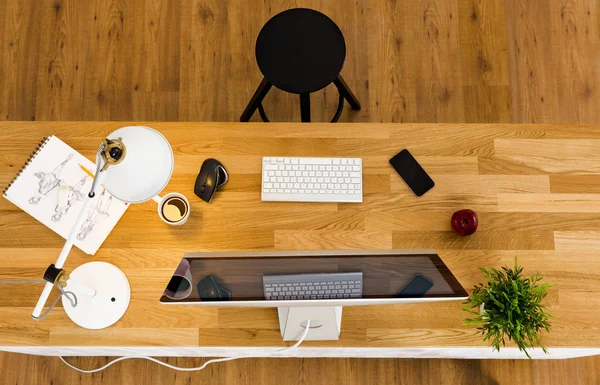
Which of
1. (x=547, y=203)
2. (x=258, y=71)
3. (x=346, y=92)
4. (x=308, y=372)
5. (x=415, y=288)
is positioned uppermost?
(x=258, y=71)

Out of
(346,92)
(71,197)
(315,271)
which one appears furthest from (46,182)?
(346,92)

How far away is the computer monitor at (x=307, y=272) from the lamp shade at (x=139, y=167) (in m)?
0.20

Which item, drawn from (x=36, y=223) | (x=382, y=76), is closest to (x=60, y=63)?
(x=36, y=223)

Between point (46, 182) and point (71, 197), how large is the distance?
0.31 feet

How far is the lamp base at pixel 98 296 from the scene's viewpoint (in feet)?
4.28

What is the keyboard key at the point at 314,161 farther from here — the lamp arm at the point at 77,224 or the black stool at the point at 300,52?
the lamp arm at the point at 77,224

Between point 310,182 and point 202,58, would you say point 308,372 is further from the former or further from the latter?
point 202,58

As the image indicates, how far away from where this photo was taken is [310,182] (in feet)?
4.64

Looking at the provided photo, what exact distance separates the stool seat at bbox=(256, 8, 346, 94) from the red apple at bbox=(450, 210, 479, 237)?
648 millimetres

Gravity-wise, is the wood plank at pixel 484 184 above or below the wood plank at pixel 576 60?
below

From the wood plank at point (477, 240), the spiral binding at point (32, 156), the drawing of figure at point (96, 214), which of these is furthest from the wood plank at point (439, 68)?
the spiral binding at point (32, 156)

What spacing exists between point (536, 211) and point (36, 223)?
5.11ft

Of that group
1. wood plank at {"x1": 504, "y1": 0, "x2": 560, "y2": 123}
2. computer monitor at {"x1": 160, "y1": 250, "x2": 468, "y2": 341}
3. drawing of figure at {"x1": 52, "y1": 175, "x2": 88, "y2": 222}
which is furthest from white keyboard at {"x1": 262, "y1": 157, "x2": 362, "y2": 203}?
wood plank at {"x1": 504, "y1": 0, "x2": 560, "y2": 123}

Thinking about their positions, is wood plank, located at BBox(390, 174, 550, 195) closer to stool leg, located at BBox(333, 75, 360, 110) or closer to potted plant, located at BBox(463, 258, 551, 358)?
potted plant, located at BBox(463, 258, 551, 358)
